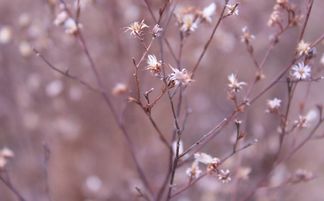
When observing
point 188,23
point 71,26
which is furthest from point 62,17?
point 188,23

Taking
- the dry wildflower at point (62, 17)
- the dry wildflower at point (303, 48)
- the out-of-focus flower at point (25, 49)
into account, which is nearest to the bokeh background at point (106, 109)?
the out-of-focus flower at point (25, 49)

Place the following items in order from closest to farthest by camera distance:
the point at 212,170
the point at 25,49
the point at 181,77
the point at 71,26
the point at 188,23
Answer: the point at 181,77, the point at 212,170, the point at 188,23, the point at 71,26, the point at 25,49

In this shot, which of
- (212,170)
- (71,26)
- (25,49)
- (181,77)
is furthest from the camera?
(25,49)

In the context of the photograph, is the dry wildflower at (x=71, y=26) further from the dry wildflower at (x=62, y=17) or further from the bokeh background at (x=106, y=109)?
the bokeh background at (x=106, y=109)

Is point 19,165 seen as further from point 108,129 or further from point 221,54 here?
point 221,54

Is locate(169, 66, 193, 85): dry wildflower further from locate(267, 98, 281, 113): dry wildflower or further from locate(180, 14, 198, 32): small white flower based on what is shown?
locate(267, 98, 281, 113): dry wildflower

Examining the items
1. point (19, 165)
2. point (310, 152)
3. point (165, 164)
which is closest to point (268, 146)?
point (165, 164)

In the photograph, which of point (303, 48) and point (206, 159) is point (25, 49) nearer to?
point (206, 159)

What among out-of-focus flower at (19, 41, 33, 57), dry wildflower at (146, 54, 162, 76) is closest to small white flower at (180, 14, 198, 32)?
dry wildflower at (146, 54, 162, 76)
